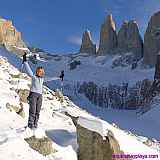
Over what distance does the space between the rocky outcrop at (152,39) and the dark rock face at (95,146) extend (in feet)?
567

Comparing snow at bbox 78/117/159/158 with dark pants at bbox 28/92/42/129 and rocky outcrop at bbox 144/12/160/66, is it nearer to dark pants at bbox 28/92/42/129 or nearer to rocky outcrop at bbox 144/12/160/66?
dark pants at bbox 28/92/42/129

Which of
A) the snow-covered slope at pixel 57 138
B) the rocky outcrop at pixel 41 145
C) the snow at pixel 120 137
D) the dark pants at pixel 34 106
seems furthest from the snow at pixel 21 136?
the snow at pixel 120 137

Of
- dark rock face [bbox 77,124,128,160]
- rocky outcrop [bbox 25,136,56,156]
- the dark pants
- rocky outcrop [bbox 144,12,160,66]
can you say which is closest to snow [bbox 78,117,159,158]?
dark rock face [bbox 77,124,128,160]

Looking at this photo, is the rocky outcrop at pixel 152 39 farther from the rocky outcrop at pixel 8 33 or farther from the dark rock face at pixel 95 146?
the dark rock face at pixel 95 146

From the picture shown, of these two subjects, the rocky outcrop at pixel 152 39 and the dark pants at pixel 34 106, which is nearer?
the dark pants at pixel 34 106

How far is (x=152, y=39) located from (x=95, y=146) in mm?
177306

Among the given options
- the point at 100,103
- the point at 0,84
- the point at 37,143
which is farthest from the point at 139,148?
the point at 100,103

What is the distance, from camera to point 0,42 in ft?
564

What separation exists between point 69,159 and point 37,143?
3.04 ft

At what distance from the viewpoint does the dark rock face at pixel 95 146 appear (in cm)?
1137

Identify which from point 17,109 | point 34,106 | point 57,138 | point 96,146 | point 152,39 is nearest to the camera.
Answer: point 96,146

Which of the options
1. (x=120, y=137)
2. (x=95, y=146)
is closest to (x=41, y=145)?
(x=95, y=146)

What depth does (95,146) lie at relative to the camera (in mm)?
11695

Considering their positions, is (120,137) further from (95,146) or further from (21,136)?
(21,136)
